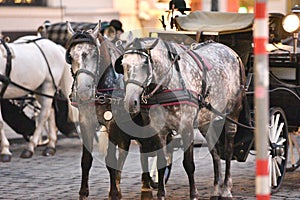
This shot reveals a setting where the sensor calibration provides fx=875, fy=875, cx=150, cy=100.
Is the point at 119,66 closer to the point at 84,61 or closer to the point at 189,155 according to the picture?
the point at 84,61

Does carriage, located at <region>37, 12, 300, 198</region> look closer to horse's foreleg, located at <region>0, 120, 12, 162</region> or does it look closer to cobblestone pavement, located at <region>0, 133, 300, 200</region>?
cobblestone pavement, located at <region>0, 133, 300, 200</region>

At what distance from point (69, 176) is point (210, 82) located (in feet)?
9.34

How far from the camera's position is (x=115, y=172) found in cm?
803

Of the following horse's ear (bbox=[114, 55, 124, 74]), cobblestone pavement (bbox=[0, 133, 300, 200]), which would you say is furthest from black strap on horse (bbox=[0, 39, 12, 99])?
horse's ear (bbox=[114, 55, 124, 74])

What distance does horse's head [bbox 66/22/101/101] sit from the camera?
304 inches

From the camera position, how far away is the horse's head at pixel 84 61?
25.3 feet

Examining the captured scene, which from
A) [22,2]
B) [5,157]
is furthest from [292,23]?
[22,2]

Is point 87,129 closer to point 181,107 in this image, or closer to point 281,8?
point 181,107

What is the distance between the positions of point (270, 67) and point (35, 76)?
157 inches

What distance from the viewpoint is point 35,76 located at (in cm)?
1231

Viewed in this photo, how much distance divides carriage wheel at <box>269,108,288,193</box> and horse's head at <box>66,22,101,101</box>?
2.12 meters

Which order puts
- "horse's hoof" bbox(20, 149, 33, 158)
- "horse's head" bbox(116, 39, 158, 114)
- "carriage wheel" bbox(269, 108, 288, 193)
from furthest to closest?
"horse's hoof" bbox(20, 149, 33, 158) → "carriage wheel" bbox(269, 108, 288, 193) → "horse's head" bbox(116, 39, 158, 114)

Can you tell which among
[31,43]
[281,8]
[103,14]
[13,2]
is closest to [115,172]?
[31,43]

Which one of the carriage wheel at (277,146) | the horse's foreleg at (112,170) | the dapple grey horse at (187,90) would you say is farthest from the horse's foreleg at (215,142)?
the horse's foreleg at (112,170)
